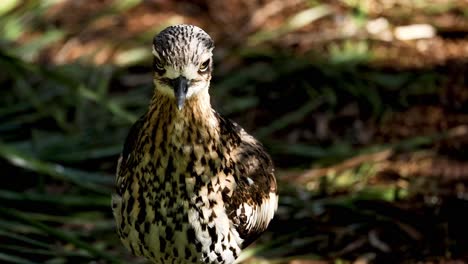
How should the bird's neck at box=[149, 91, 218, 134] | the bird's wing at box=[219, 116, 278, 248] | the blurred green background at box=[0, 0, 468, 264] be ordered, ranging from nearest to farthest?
the bird's neck at box=[149, 91, 218, 134], the bird's wing at box=[219, 116, 278, 248], the blurred green background at box=[0, 0, 468, 264]

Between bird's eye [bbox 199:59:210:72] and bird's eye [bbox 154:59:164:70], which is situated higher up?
bird's eye [bbox 154:59:164:70]

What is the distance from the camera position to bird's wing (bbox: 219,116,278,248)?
409 centimetres

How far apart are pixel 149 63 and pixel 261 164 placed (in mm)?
2534

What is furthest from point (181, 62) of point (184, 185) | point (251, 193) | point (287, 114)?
point (287, 114)

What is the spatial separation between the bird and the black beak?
8 cm

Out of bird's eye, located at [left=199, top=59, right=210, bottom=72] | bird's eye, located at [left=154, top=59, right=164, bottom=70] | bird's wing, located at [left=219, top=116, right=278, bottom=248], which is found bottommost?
bird's wing, located at [left=219, top=116, right=278, bottom=248]

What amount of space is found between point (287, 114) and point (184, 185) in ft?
8.18

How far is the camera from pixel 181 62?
3.67 metres

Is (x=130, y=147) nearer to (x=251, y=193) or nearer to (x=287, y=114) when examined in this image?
(x=251, y=193)

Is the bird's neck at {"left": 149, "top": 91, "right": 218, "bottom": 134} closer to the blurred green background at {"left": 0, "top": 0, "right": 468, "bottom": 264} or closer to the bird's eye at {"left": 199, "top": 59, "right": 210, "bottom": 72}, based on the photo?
the bird's eye at {"left": 199, "top": 59, "right": 210, "bottom": 72}

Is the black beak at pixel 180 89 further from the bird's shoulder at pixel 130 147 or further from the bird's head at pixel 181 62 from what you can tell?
the bird's shoulder at pixel 130 147

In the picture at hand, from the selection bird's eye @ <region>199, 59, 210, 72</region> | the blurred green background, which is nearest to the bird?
bird's eye @ <region>199, 59, 210, 72</region>

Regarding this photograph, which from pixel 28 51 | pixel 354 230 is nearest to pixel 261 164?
pixel 354 230

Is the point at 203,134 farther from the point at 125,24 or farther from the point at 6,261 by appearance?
the point at 125,24
